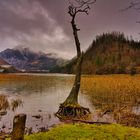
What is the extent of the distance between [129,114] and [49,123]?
5.55 metres

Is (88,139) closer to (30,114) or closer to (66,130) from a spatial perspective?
(66,130)

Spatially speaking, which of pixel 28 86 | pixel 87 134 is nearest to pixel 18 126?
pixel 87 134

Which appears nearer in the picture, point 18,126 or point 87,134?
point 18,126

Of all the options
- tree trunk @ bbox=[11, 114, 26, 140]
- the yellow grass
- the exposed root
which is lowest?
the exposed root

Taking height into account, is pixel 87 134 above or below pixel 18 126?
below

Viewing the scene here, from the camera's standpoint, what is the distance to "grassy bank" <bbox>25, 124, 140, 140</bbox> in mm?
5660

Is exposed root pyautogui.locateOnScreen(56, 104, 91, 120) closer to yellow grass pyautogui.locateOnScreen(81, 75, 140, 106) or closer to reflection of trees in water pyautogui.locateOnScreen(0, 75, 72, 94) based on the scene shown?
yellow grass pyautogui.locateOnScreen(81, 75, 140, 106)

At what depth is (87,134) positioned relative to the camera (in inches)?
231

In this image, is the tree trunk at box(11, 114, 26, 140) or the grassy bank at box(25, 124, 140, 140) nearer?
the tree trunk at box(11, 114, 26, 140)

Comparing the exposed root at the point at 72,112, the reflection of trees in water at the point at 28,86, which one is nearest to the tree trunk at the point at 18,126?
the exposed root at the point at 72,112

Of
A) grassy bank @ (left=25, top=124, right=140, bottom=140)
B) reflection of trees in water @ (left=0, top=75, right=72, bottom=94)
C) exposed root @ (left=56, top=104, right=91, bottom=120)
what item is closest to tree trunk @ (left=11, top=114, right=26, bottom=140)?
grassy bank @ (left=25, top=124, right=140, bottom=140)

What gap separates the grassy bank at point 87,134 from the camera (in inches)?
223

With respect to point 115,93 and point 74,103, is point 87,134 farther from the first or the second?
point 115,93

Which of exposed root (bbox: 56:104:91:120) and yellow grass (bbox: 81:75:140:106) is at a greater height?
yellow grass (bbox: 81:75:140:106)
